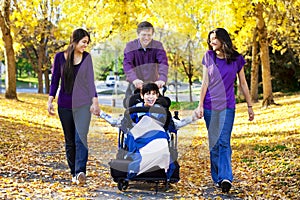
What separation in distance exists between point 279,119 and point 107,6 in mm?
6266

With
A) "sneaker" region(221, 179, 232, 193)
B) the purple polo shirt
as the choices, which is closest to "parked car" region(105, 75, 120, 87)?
the purple polo shirt

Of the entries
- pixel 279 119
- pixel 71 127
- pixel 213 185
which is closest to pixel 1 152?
pixel 71 127

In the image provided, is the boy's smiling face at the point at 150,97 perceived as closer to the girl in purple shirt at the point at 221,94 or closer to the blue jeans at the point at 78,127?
the girl in purple shirt at the point at 221,94

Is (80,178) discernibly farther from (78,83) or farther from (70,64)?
(70,64)

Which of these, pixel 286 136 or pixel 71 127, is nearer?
pixel 71 127

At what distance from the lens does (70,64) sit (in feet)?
20.7

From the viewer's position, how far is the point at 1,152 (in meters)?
8.83

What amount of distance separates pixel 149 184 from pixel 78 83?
1626 mm

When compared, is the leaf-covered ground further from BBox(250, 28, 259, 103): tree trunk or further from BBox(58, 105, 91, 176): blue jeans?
BBox(250, 28, 259, 103): tree trunk

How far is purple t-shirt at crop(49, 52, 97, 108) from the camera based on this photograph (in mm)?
6352

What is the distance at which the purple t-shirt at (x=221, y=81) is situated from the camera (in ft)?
20.7

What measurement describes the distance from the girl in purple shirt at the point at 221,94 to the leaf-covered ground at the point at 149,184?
1.53 ft


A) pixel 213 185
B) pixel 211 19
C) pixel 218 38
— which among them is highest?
pixel 211 19

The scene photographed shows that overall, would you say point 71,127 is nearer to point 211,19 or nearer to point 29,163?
point 29,163
